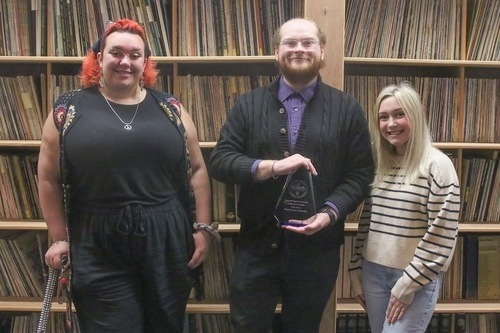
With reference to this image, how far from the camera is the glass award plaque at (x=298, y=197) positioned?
5.31 feet

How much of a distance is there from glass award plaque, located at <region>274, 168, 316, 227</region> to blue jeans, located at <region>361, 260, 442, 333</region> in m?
0.30

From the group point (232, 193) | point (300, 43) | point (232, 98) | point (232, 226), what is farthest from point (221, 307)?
point (300, 43)

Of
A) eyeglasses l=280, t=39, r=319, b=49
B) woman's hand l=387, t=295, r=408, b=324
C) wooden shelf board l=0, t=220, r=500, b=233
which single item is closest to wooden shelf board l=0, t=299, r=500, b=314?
wooden shelf board l=0, t=220, r=500, b=233

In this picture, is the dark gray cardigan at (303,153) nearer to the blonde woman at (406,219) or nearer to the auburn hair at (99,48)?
the blonde woman at (406,219)

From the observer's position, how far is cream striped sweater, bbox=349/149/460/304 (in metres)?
1.54

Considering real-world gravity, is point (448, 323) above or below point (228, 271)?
below

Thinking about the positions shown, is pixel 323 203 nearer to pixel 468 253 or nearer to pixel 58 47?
pixel 468 253

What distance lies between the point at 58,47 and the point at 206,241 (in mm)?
1029

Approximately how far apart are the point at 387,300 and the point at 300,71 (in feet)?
2.58

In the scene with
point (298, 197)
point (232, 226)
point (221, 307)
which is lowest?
point (221, 307)

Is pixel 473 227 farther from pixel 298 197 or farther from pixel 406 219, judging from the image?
pixel 298 197

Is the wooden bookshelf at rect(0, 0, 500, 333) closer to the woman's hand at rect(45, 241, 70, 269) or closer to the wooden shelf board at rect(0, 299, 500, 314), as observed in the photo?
the wooden shelf board at rect(0, 299, 500, 314)

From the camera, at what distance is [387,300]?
168cm

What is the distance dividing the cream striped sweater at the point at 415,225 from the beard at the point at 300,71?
42 cm
